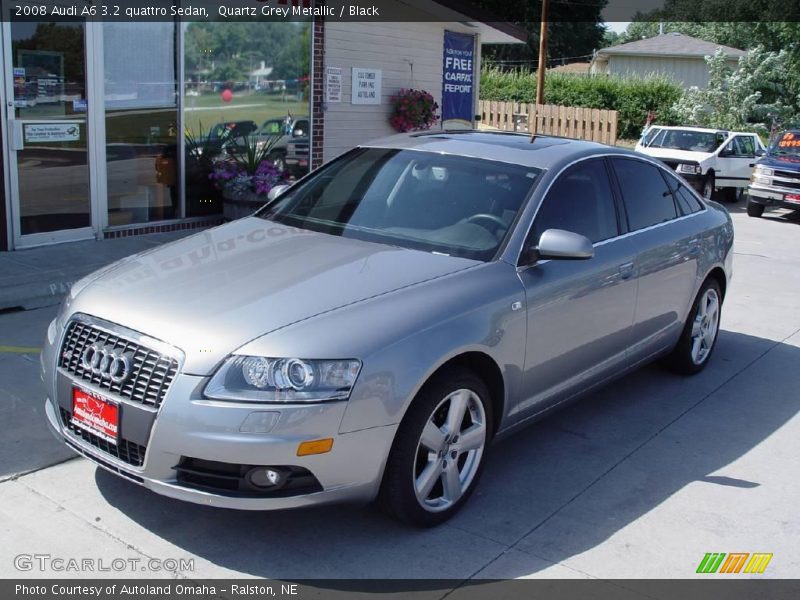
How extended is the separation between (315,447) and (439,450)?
73cm

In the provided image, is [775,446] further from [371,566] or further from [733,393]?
[371,566]

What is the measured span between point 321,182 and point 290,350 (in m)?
2.19

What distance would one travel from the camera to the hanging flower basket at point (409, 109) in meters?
13.4

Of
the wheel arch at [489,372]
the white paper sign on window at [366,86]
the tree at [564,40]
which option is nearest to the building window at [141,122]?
the white paper sign on window at [366,86]

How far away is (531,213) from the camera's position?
15.8 feet

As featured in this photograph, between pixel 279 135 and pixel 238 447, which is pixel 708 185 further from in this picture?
pixel 238 447

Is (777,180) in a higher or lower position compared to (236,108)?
lower

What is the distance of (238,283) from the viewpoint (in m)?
→ 4.16

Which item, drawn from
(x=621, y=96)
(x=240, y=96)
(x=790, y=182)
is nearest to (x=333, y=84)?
(x=240, y=96)

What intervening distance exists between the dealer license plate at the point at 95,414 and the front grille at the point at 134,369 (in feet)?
0.20

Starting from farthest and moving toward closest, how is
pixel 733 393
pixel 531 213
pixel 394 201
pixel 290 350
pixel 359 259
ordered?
pixel 733 393, pixel 394 201, pixel 531 213, pixel 359 259, pixel 290 350

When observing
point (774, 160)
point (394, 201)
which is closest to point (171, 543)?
point (394, 201)

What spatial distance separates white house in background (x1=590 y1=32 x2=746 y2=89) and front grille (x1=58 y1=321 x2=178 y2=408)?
143ft

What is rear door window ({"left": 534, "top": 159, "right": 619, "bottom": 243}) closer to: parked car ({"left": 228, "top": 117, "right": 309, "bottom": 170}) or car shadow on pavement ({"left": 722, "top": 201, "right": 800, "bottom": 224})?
parked car ({"left": 228, "top": 117, "right": 309, "bottom": 170})
